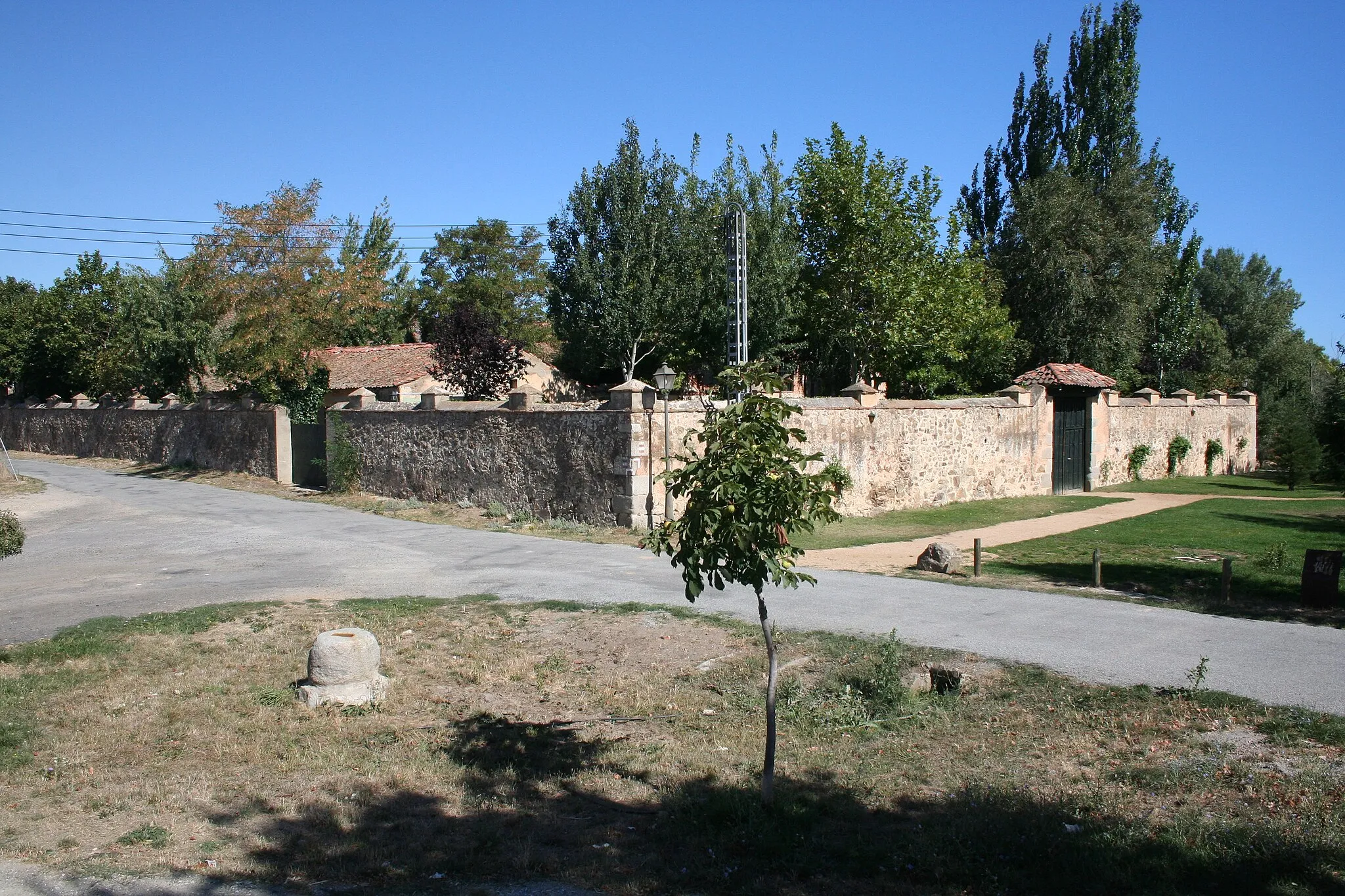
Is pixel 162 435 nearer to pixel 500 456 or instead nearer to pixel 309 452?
pixel 309 452

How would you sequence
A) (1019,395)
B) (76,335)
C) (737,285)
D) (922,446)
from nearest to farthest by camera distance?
(737,285) → (922,446) → (1019,395) → (76,335)

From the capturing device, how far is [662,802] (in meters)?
5.96

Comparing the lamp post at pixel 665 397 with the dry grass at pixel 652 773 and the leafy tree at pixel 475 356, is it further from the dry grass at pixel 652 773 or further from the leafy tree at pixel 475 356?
the leafy tree at pixel 475 356

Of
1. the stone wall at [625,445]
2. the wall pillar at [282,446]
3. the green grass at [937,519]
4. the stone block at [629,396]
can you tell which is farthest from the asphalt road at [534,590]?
the wall pillar at [282,446]

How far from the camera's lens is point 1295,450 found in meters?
25.3

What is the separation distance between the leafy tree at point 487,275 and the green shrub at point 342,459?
19.9 m

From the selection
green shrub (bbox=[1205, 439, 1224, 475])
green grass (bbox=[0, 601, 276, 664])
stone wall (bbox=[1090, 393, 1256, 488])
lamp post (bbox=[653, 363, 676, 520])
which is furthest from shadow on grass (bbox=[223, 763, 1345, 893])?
green shrub (bbox=[1205, 439, 1224, 475])

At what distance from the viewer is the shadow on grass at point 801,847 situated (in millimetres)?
4695

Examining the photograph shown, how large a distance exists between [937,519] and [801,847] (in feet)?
47.4

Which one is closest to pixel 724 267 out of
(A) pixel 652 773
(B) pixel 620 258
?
(B) pixel 620 258

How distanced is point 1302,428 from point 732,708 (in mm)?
24582

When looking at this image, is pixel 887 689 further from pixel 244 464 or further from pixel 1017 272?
pixel 1017 272

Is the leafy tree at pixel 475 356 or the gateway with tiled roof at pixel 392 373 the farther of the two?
the gateway with tiled roof at pixel 392 373

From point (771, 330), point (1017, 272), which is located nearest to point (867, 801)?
point (771, 330)
